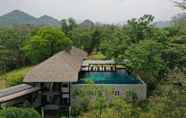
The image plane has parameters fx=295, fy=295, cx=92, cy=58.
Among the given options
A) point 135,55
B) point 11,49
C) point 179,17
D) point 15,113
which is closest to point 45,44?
point 11,49

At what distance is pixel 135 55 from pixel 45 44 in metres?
15.2

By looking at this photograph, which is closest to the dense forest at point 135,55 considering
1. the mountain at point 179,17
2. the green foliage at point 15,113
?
the mountain at point 179,17

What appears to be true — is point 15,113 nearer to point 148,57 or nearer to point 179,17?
point 179,17

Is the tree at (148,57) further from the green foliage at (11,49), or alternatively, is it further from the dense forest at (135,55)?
the green foliage at (11,49)

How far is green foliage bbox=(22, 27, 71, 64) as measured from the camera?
33.1 m

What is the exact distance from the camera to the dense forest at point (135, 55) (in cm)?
1065

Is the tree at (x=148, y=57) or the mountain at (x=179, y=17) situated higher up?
the mountain at (x=179, y=17)

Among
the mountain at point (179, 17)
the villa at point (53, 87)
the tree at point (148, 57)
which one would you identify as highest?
the mountain at point (179, 17)

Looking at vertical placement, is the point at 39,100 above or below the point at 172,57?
below

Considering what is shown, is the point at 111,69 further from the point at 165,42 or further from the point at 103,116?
the point at 103,116

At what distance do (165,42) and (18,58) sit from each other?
25.2 metres

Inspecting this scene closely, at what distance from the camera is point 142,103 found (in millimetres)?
19781

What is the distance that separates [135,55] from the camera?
66.7 ft

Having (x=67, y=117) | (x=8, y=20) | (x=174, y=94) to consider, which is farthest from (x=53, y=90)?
(x=8, y=20)
